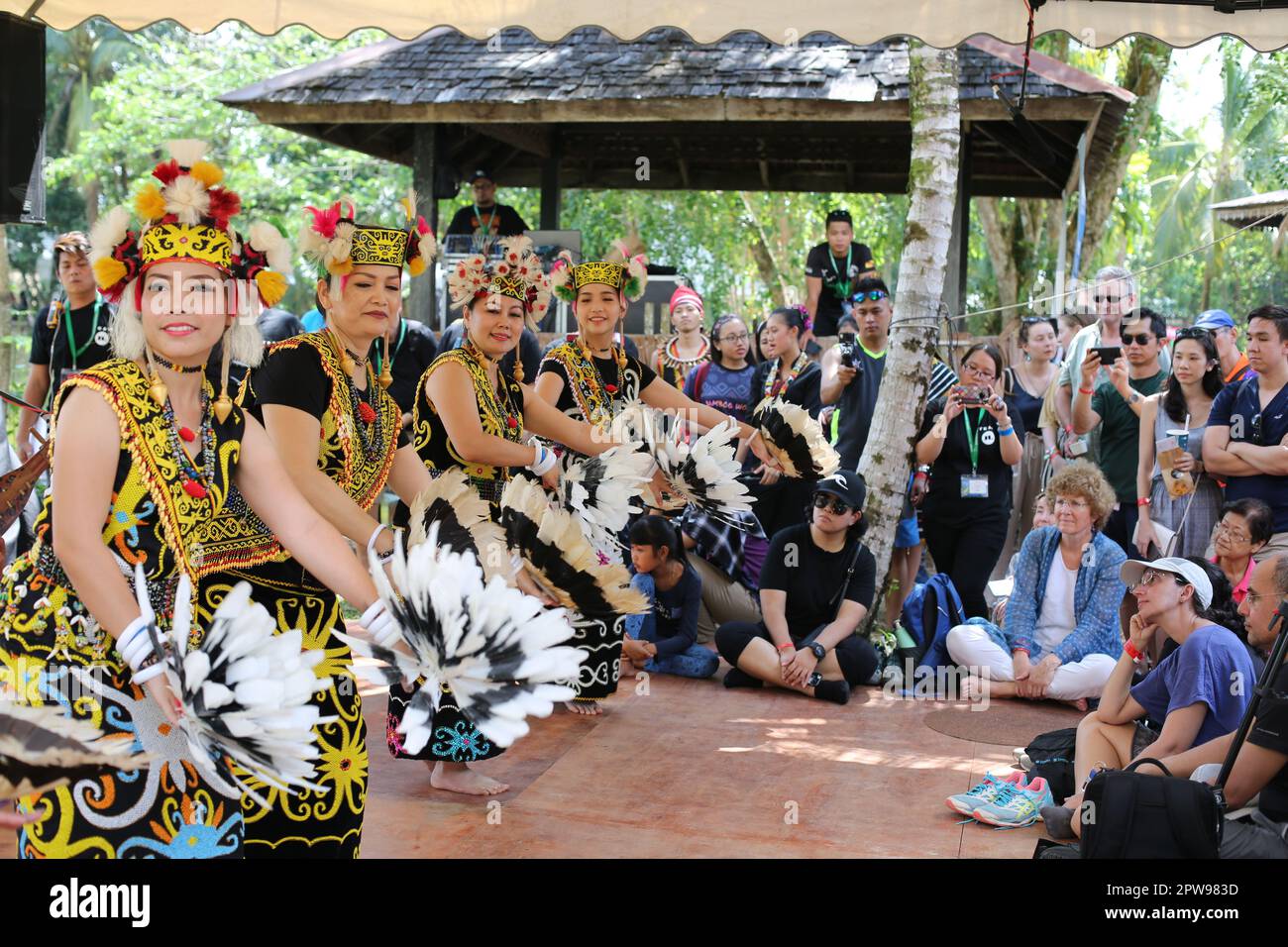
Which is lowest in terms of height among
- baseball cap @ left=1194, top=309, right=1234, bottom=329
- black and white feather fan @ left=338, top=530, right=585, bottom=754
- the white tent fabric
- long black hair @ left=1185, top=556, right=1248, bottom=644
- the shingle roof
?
long black hair @ left=1185, top=556, right=1248, bottom=644

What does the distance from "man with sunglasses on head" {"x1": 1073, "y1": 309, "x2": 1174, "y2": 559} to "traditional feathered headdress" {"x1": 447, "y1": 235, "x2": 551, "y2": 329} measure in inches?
138

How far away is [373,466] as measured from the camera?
12.1 ft

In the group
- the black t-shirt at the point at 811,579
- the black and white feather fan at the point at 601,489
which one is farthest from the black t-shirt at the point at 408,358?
the black and white feather fan at the point at 601,489

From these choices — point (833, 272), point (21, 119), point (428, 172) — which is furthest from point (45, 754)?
point (428, 172)

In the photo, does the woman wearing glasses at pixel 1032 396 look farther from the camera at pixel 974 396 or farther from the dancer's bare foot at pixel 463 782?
the dancer's bare foot at pixel 463 782

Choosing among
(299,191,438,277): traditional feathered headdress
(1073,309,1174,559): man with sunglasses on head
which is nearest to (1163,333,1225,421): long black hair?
(1073,309,1174,559): man with sunglasses on head

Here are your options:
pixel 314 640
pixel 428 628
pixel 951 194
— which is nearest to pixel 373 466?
pixel 314 640

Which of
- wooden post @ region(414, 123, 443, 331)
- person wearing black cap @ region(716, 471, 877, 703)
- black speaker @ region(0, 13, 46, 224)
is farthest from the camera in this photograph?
wooden post @ region(414, 123, 443, 331)

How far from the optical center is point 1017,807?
4434 mm

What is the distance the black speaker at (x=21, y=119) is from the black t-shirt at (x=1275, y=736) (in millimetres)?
4678

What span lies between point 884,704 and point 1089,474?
147cm

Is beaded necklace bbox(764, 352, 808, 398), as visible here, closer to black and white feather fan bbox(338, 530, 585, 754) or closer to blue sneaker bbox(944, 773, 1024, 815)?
blue sneaker bbox(944, 773, 1024, 815)

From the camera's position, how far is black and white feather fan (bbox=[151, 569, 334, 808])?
2.40m

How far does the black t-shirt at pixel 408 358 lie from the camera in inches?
295
